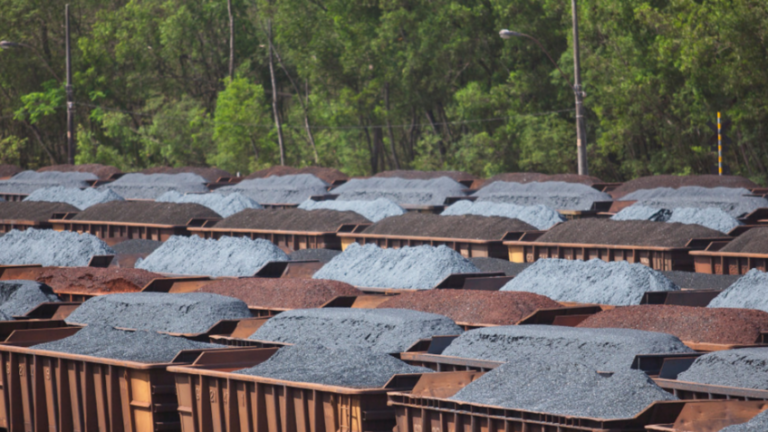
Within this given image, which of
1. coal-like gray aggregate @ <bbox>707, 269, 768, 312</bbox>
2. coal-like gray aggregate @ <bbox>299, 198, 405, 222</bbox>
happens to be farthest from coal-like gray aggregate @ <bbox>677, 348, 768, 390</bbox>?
coal-like gray aggregate @ <bbox>299, 198, 405, 222</bbox>

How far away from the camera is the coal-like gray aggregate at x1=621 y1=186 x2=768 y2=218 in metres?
23.0

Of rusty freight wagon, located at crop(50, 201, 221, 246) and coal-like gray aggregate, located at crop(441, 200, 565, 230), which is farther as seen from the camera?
rusty freight wagon, located at crop(50, 201, 221, 246)

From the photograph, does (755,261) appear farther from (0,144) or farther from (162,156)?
(0,144)

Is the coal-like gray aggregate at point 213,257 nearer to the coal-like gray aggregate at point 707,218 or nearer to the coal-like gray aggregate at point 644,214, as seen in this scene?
the coal-like gray aggregate at point 644,214

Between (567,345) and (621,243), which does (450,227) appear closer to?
(621,243)

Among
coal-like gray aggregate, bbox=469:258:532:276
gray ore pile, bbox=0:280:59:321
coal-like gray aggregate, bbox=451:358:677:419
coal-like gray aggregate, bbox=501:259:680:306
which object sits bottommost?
coal-like gray aggregate, bbox=469:258:532:276

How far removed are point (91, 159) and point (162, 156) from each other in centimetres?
470

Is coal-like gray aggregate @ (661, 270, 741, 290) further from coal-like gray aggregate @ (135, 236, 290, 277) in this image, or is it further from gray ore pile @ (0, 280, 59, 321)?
gray ore pile @ (0, 280, 59, 321)

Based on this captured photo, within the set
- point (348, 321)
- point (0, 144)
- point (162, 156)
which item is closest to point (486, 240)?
point (348, 321)

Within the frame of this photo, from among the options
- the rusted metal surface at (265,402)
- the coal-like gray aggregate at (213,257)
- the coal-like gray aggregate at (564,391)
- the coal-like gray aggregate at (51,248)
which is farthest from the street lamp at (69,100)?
the coal-like gray aggregate at (564,391)

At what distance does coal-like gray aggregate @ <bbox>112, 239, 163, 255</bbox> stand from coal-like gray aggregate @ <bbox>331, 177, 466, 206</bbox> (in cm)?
833

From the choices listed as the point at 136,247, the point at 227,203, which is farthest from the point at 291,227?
the point at 227,203

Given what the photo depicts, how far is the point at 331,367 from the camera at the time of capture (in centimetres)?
853

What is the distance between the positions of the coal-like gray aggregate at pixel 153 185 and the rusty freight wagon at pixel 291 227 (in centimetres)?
1184
